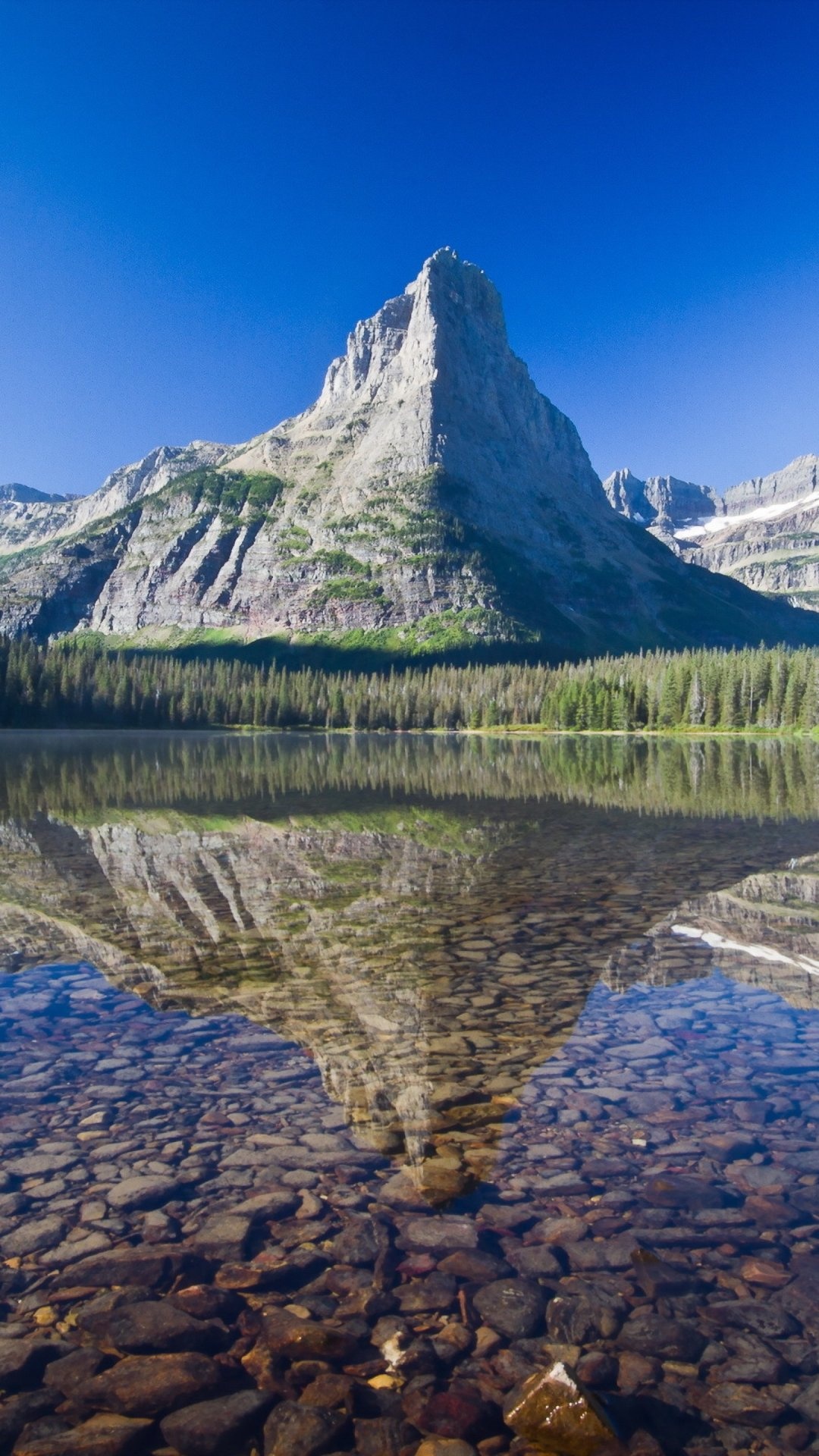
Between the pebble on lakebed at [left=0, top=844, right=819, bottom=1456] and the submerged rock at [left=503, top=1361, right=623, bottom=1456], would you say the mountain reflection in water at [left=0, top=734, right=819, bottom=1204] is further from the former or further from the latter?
the submerged rock at [left=503, top=1361, right=623, bottom=1456]

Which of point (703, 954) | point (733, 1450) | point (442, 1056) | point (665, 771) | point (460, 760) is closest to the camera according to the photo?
point (733, 1450)

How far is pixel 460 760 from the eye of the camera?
101m

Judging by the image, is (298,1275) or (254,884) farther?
(254,884)

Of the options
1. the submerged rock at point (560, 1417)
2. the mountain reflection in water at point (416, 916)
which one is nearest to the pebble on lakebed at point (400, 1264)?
the submerged rock at point (560, 1417)

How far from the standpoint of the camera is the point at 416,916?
21641 millimetres

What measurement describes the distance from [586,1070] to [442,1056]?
2.27m

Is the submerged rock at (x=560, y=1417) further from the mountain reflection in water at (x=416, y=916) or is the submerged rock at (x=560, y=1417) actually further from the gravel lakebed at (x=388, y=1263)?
the mountain reflection in water at (x=416, y=916)

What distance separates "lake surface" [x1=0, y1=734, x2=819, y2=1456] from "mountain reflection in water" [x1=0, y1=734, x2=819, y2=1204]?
0.12 m

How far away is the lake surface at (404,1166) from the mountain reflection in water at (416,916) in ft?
0.40

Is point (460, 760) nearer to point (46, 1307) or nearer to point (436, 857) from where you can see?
point (436, 857)

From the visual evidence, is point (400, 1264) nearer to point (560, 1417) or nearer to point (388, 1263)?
point (388, 1263)

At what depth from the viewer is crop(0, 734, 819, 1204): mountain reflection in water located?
1257cm

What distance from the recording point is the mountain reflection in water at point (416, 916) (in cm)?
1257

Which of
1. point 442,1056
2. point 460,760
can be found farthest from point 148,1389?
point 460,760
